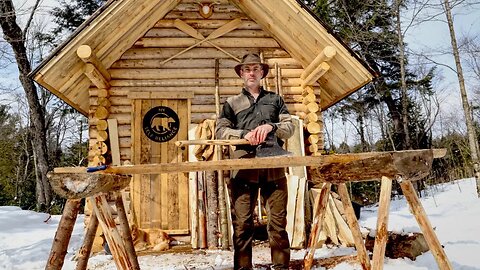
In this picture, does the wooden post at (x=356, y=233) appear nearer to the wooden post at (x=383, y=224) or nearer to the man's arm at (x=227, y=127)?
the wooden post at (x=383, y=224)

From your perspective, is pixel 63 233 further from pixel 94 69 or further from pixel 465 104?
pixel 465 104

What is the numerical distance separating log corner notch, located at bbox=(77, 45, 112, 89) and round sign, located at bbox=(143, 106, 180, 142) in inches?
44.0

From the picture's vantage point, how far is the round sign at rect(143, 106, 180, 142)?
25.5ft

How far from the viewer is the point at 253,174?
4.10 m

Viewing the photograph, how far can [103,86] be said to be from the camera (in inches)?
298

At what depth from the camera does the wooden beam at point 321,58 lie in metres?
6.84

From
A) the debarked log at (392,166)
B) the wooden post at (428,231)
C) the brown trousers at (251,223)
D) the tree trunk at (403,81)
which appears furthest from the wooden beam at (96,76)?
the tree trunk at (403,81)

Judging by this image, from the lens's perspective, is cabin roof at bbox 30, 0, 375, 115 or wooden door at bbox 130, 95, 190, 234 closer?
cabin roof at bbox 30, 0, 375, 115

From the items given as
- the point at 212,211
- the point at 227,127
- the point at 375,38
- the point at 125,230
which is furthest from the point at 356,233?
the point at 375,38

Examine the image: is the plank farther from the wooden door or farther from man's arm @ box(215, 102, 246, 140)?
man's arm @ box(215, 102, 246, 140)

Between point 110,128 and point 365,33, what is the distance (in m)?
15.1

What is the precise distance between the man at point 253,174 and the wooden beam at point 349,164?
72 cm

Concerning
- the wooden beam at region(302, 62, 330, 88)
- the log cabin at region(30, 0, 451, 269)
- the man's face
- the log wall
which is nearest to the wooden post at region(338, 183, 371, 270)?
the man's face

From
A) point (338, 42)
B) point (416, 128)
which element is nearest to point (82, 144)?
point (416, 128)
